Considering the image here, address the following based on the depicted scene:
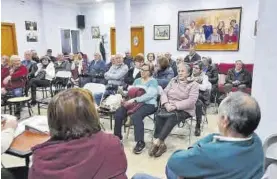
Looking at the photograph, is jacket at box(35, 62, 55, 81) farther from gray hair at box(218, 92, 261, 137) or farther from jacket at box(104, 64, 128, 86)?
gray hair at box(218, 92, 261, 137)

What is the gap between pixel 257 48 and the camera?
1909 millimetres

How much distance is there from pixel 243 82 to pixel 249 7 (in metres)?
3.44

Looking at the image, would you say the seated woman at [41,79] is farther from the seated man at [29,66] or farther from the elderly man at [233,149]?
the elderly man at [233,149]

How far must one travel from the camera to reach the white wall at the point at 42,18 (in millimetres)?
7965

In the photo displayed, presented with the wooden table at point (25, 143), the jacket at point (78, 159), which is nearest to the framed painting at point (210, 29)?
the wooden table at point (25, 143)

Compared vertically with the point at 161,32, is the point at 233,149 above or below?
below

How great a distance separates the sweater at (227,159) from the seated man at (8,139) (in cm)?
110

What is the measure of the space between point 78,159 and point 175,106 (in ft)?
6.99

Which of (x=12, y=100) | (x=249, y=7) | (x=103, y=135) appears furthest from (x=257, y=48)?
(x=249, y=7)

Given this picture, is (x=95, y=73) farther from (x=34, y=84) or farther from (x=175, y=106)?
(x=175, y=106)

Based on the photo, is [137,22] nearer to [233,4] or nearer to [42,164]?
[233,4]

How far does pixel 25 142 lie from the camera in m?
1.71

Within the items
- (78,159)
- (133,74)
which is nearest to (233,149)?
(78,159)

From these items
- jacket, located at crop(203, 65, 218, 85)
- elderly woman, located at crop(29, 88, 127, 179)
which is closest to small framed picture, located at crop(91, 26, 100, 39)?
jacket, located at crop(203, 65, 218, 85)
